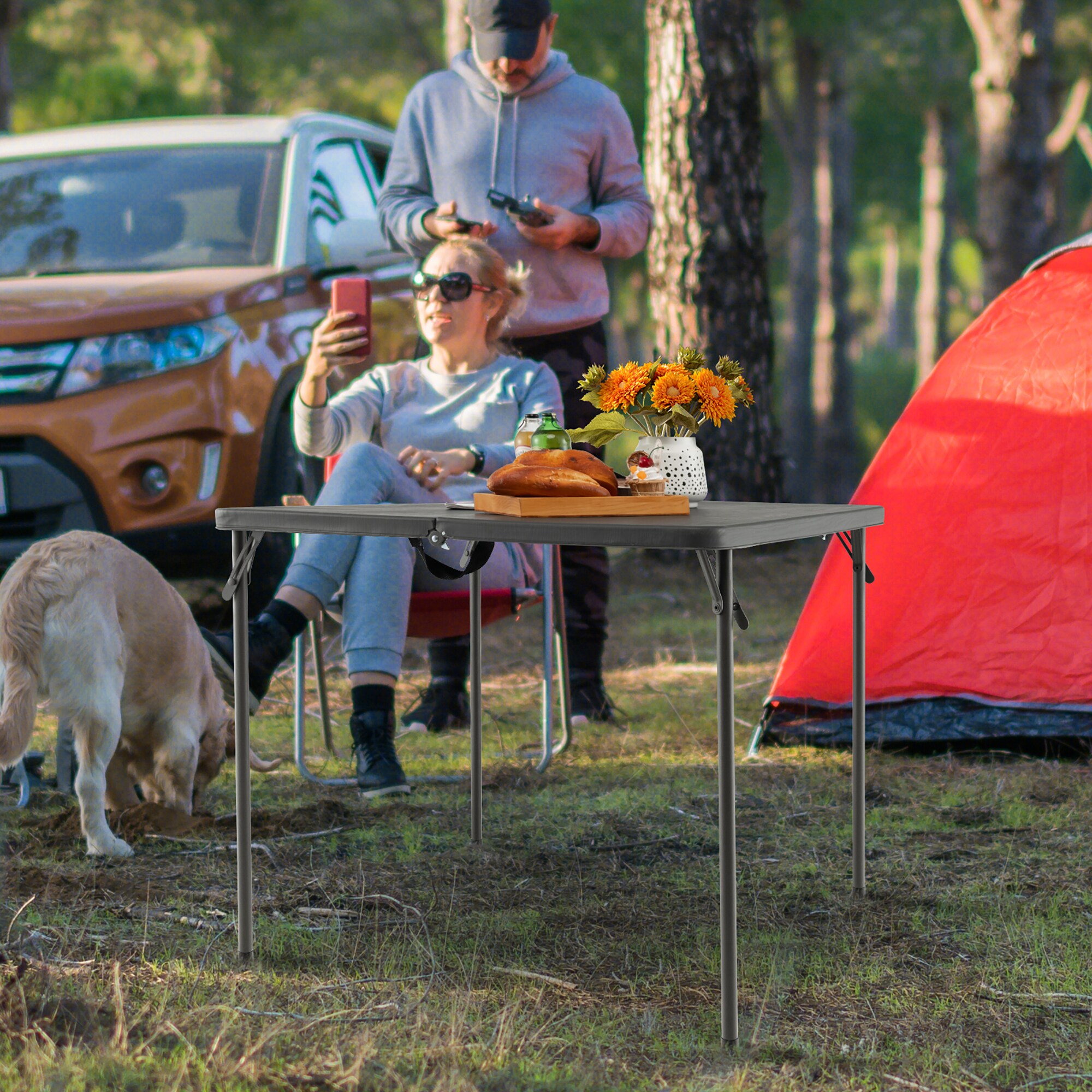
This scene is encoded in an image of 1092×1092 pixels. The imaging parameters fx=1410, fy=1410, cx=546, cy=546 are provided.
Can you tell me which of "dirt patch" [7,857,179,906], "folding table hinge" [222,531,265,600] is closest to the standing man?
"dirt patch" [7,857,179,906]

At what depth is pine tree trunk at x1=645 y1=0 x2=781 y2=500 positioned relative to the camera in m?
7.37

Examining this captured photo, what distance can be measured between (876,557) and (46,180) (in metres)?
3.64

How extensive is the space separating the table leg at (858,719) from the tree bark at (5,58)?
9869mm

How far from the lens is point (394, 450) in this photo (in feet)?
13.1

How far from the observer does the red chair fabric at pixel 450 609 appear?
3.66m

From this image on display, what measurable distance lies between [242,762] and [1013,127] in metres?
8.19

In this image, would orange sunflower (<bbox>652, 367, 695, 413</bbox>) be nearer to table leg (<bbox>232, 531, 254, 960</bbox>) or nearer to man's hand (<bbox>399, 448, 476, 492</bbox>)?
table leg (<bbox>232, 531, 254, 960</bbox>)

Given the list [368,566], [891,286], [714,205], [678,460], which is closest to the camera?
[678,460]

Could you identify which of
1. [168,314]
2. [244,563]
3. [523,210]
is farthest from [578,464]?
[168,314]

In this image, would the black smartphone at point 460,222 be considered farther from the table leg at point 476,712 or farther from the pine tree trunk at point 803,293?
the pine tree trunk at point 803,293

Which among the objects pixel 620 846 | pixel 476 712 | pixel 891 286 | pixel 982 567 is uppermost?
pixel 891 286

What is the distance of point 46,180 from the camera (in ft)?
18.5

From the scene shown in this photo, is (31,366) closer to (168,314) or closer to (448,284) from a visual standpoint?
(168,314)

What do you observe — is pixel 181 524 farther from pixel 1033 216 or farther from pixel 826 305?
pixel 826 305
